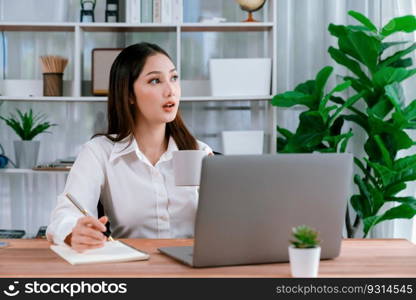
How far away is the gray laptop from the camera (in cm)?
132

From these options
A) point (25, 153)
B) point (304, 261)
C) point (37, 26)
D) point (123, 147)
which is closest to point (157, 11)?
point (37, 26)

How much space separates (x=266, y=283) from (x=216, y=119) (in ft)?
8.42

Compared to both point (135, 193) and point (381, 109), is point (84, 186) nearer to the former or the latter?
point (135, 193)

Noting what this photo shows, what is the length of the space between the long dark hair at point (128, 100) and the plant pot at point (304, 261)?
105 cm

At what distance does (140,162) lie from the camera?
2160 mm

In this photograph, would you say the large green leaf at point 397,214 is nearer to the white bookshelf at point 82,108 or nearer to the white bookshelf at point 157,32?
the white bookshelf at point 157,32

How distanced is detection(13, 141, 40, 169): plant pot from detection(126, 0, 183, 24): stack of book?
34.7 inches

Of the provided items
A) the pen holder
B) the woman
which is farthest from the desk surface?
the pen holder

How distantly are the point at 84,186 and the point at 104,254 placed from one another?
0.57 m

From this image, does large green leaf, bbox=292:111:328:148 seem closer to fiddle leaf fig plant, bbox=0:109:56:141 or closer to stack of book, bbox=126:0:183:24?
stack of book, bbox=126:0:183:24

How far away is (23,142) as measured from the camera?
3.50 m

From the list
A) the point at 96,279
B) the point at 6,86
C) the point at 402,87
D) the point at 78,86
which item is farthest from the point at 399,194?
the point at 96,279

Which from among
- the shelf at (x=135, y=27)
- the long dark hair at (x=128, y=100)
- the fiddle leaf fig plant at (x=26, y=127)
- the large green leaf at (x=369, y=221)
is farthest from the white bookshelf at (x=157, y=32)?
the long dark hair at (x=128, y=100)
